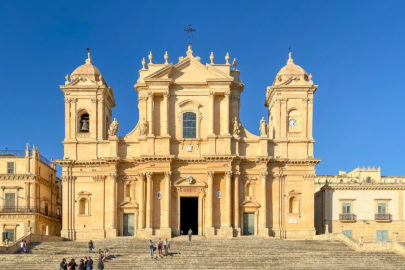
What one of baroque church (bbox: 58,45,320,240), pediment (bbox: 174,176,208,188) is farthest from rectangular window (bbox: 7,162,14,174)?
pediment (bbox: 174,176,208,188)

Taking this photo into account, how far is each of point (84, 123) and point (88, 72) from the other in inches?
172

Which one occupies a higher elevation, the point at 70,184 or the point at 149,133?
the point at 149,133

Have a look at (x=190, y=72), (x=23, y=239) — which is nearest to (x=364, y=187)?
(x=190, y=72)

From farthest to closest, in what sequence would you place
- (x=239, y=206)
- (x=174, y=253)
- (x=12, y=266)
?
(x=239, y=206) → (x=174, y=253) → (x=12, y=266)

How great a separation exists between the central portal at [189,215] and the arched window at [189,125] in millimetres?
5445

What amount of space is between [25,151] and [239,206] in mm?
19321

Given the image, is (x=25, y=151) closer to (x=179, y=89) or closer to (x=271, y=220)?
(x=179, y=89)

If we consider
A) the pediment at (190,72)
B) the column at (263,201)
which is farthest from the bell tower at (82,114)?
the column at (263,201)

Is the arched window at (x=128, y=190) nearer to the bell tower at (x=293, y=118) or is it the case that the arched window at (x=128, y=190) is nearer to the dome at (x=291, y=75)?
the bell tower at (x=293, y=118)

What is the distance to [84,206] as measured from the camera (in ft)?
170

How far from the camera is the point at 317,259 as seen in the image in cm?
3975

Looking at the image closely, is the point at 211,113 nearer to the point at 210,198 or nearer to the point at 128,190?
the point at 210,198

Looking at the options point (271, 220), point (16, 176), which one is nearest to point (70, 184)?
point (16, 176)

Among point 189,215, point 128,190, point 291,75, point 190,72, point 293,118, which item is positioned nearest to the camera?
point 128,190
